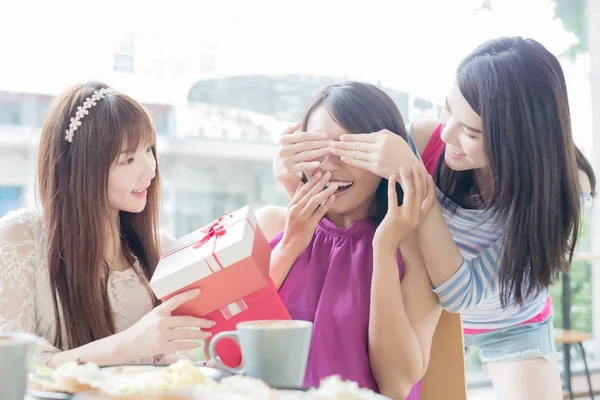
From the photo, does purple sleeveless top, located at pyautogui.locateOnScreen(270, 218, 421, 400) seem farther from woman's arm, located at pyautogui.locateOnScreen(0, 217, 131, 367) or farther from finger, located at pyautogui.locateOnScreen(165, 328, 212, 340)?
woman's arm, located at pyautogui.locateOnScreen(0, 217, 131, 367)

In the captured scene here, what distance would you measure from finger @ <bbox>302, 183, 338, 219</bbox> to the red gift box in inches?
8.4

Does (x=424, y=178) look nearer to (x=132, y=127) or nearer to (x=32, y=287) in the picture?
(x=132, y=127)

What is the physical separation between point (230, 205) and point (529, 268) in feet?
Answer: 6.10

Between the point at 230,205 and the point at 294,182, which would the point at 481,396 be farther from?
the point at 294,182

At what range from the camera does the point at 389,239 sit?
3.90 feet

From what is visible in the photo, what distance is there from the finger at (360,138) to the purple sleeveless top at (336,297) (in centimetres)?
20

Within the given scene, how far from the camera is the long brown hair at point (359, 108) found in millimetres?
1272

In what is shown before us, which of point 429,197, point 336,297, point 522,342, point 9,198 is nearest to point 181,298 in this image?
point 336,297

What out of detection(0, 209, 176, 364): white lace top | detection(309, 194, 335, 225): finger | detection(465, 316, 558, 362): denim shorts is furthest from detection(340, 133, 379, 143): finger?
detection(465, 316, 558, 362): denim shorts

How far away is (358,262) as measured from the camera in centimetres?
130

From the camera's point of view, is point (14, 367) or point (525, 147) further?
point (525, 147)

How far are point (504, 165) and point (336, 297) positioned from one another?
39 cm

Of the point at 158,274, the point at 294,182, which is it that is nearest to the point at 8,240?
the point at 158,274

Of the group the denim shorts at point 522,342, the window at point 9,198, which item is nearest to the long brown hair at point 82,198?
the denim shorts at point 522,342
